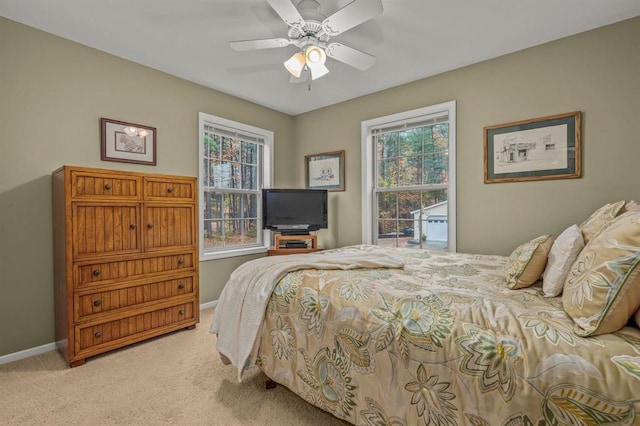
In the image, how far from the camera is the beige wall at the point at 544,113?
2.32 metres

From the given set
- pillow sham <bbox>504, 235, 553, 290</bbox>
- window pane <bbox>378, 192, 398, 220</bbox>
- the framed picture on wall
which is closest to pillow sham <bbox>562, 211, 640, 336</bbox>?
pillow sham <bbox>504, 235, 553, 290</bbox>

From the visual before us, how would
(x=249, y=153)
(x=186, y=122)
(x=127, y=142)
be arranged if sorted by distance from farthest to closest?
(x=249, y=153) < (x=186, y=122) < (x=127, y=142)

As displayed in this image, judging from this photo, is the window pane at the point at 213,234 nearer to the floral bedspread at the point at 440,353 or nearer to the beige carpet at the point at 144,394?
the beige carpet at the point at 144,394

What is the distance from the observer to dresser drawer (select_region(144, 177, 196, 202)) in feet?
8.57

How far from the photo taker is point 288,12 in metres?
1.88

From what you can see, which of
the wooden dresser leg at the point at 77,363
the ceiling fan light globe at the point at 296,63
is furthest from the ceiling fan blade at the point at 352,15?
the wooden dresser leg at the point at 77,363

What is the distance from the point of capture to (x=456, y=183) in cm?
315

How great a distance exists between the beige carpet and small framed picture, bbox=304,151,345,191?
2.56 meters

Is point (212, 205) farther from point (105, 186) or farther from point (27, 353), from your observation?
point (27, 353)

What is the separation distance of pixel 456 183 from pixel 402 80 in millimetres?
1313

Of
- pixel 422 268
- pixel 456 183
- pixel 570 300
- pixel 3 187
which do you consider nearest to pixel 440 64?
pixel 456 183

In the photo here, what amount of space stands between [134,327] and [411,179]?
3196 mm

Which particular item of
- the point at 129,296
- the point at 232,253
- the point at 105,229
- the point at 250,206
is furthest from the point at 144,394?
the point at 250,206

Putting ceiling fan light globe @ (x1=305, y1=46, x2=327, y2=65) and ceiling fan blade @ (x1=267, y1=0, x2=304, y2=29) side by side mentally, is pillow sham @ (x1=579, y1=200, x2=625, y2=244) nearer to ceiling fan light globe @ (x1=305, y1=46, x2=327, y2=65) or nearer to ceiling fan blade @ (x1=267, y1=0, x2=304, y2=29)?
ceiling fan light globe @ (x1=305, y1=46, x2=327, y2=65)
